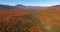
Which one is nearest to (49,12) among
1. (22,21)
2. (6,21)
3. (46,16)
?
(46,16)

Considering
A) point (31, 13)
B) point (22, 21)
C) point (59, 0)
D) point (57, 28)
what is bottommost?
point (57, 28)

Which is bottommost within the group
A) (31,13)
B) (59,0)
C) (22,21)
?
(22,21)

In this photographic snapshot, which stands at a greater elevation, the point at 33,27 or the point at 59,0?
the point at 59,0

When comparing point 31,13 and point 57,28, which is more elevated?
point 31,13

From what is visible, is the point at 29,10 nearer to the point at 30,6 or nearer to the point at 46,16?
the point at 30,6

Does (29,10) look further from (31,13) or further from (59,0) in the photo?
(59,0)

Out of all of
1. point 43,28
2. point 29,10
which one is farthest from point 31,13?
point 43,28
